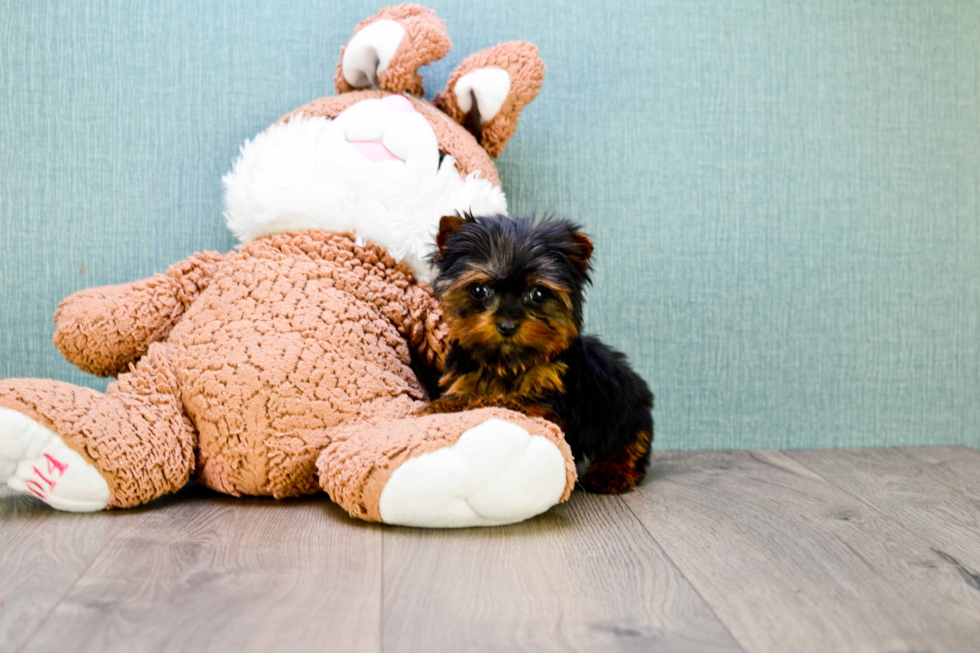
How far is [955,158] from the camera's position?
→ 6.63 feet

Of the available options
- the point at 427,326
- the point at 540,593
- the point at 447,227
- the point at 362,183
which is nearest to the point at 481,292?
the point at 447,227

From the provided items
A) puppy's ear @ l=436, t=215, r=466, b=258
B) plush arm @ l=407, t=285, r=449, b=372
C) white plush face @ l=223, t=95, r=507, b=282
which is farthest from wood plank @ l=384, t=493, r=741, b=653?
white plush face @ l=223, t=95, r=507, b=282

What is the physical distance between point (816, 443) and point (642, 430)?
74 centimetres

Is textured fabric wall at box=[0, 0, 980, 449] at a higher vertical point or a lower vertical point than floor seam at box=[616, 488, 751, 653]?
higher

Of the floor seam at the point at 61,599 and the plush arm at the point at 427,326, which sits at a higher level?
the plush arm at the point at 427,326

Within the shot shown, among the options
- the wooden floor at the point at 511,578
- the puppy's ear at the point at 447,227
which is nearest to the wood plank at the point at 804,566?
the wooden floor at the point at 511,578

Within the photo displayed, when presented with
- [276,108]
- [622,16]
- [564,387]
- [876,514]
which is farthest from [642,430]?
[276,108]

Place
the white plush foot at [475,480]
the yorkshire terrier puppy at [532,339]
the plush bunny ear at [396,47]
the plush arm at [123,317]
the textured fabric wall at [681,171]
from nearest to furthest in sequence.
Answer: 1. the white plush foot at [475,480]
2. the yorkshire terrier puppy at [532,339]
3. the plush arm at [123,317]
4. the plush bunny ear at [396,47]
5. the textured fabric wall at [681,171]

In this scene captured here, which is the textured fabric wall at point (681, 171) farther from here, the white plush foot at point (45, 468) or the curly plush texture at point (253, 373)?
the white plush foot at point (45, 468)

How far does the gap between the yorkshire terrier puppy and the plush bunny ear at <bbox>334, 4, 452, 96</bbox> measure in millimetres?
490

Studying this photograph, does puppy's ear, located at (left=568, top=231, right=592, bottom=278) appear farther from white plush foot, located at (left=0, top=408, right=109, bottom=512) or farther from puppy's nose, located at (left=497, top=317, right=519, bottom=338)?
white plush foot, located at (left=0, top=408, right=109, bottom=512)

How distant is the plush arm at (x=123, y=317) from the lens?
1.55 meters

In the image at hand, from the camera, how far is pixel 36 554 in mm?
1156

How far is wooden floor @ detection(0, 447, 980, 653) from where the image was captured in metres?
0.92
